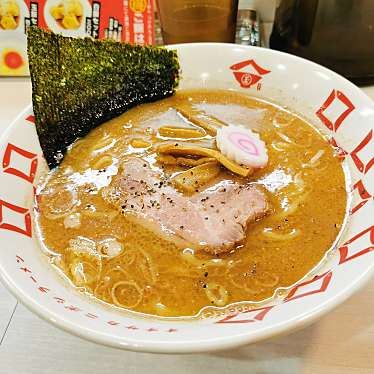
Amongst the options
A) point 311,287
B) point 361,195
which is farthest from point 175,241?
point 361,195

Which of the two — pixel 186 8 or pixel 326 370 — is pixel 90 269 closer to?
pixel 326 370

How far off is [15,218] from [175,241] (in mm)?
416

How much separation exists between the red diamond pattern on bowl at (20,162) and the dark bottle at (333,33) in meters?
1.11

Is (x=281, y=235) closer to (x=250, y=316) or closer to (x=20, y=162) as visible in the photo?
(x=250, y=316)

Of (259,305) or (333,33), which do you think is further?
(333,33)

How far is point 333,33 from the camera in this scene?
1.82 metres

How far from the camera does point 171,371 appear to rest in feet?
3.76

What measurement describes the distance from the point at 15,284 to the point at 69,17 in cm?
129

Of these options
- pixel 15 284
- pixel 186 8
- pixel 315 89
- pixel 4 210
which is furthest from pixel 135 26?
pixel 15 284

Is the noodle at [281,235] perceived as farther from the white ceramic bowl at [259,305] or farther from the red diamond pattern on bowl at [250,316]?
the red diamond pattern on bowl at [250,316]

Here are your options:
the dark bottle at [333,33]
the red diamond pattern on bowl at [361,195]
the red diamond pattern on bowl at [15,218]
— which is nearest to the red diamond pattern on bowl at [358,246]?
the red diamond pattern on bowl at [361,195]

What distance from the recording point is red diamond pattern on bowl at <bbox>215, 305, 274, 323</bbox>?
970 millimetres

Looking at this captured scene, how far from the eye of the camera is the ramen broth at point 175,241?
1136mm

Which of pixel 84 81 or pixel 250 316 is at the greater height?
pixel 84 81
